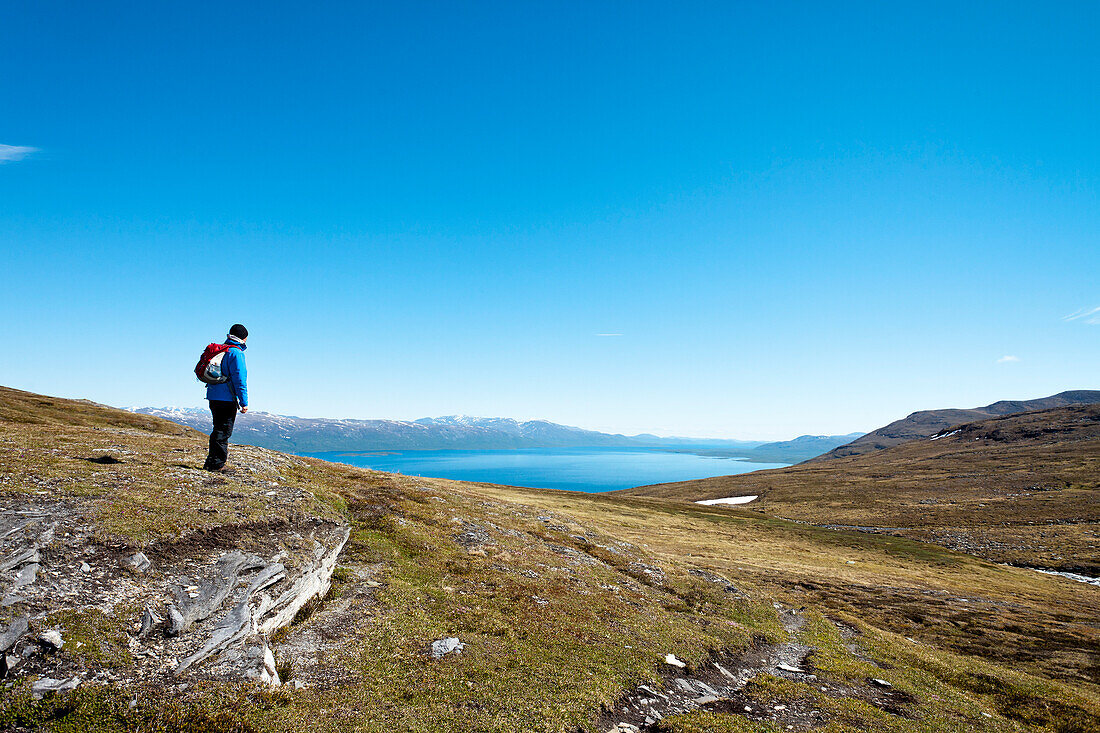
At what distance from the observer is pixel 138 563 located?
1218 cm

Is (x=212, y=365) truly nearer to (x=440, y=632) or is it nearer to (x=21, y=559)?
(x=21, y=559)

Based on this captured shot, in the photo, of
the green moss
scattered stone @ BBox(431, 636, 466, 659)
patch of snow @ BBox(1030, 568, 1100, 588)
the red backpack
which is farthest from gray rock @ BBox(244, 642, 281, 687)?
patch of snow @ BBox(1030, 568, 1100, 588)

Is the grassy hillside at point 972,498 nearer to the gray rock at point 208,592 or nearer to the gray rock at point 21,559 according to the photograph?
the gray rock at point 208,592

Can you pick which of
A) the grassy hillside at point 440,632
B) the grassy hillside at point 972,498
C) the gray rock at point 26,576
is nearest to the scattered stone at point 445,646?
the grassy hillside at point 440,632

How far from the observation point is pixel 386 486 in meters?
35.1

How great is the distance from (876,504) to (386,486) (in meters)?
125

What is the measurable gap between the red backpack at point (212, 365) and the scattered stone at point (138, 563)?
7549 millimetres

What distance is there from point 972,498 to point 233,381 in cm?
15226

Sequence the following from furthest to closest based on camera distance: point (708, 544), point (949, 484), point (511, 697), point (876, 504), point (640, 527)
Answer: point (949, 484) < point (876, 504) < point (640, 527) < point (708, 544) < point (511, 697)

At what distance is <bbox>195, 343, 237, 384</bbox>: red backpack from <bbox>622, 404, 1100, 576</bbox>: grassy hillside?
100871mm

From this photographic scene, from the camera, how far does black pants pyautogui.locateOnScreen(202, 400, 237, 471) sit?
1858cm

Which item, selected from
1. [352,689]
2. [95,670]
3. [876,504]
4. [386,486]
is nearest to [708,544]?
[386,486]

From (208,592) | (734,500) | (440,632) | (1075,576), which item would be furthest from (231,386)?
(734,500)

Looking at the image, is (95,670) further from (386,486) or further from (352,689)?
(386,486)
